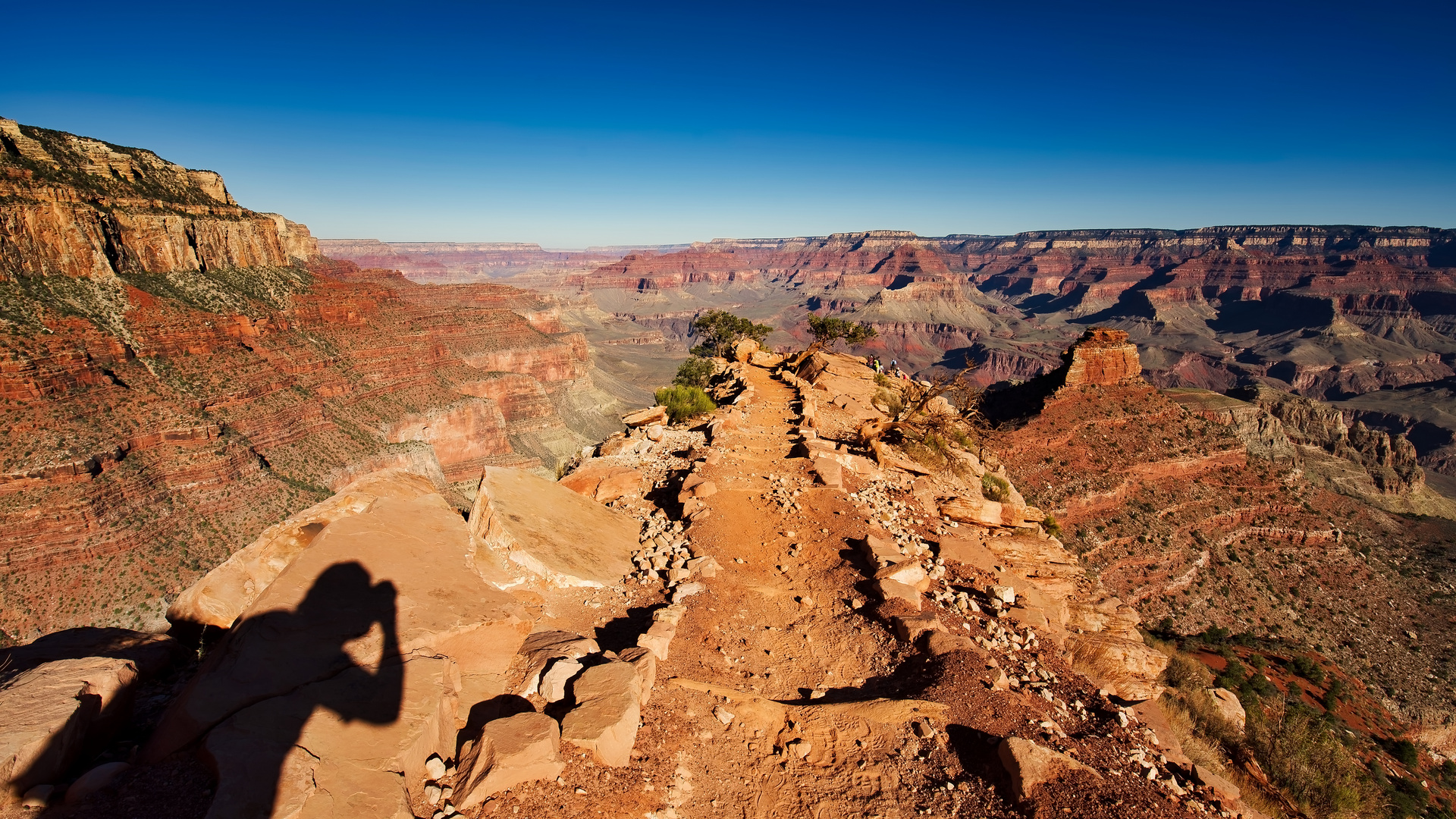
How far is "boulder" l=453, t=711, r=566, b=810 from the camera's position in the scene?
534cm

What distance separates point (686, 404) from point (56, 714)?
19949 millimetres

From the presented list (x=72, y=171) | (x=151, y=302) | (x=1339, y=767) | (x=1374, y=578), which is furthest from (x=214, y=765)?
(x=72, y=171)

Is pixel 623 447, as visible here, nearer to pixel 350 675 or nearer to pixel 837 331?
pixel 350 675

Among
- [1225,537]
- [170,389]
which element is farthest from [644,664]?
[170,389]

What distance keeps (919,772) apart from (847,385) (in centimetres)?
2442

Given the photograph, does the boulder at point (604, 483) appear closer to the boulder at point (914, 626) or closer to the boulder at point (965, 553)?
the boulder at point (965, 553)

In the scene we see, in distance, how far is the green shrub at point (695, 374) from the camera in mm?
35688

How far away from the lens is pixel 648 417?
80.8ft

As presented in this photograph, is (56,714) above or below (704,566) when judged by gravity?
→ above

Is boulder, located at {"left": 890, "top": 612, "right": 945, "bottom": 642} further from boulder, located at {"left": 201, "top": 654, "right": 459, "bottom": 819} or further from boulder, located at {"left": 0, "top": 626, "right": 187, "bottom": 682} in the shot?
boulder, located at {"left": 0, "top": 626, "right": 187, "bottom": 682}

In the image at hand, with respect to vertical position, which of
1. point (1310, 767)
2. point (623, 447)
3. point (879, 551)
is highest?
point (623, 447)

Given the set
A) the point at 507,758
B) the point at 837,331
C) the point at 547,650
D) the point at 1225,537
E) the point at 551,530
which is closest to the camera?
the point at 507,758

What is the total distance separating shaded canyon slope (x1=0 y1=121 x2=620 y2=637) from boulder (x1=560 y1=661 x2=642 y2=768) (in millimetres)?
21059

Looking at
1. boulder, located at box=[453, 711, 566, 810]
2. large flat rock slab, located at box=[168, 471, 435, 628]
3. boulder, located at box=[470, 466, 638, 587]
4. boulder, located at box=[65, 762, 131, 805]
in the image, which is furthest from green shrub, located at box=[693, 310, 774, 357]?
boulder, located at box=[65, 762, 131, 805]
